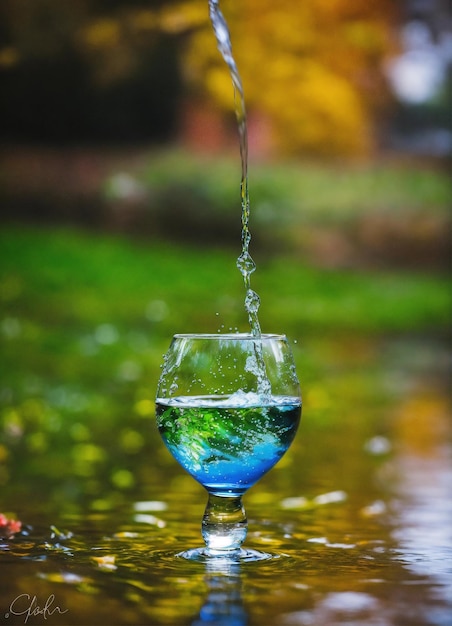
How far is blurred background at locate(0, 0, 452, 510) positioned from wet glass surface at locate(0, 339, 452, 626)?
15.5 feet

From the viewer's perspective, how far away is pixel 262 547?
6.36 feet

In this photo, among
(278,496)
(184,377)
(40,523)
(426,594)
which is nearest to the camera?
(426,594)

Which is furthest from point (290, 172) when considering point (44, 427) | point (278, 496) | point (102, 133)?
point (278, 496)

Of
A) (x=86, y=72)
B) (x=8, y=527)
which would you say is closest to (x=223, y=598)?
(x=8, y=527)

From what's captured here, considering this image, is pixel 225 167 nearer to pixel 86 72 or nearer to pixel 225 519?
pixel 86 72

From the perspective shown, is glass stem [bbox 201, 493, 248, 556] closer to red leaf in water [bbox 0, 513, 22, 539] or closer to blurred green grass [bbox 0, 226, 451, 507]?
red leaf in water [bbox 0, 513, 22, 539]

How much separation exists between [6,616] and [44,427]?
310 centimetres

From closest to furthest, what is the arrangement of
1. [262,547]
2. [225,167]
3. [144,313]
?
[262,547] < [144,313] < [225,167]

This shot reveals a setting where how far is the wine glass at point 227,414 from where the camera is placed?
1.71 meters

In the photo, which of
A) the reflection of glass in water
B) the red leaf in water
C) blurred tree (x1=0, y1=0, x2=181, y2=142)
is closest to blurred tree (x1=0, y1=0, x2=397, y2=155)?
blurred tree (x1=0, y1=0, x2=181, y2=142)

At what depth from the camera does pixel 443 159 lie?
9.47 meters

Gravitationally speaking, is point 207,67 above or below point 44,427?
above

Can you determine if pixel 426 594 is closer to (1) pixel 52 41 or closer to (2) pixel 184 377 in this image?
(2) pixel 184 377

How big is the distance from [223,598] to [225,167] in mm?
7874
